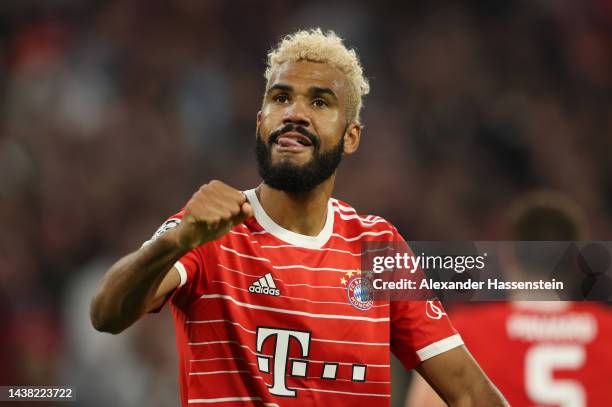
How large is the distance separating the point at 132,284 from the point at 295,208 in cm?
81

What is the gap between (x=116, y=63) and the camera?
7645 mm

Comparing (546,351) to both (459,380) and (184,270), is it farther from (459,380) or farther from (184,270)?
(184,270)

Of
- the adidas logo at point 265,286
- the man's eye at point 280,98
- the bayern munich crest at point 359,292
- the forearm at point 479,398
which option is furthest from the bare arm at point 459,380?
the man's eye at point 280,98

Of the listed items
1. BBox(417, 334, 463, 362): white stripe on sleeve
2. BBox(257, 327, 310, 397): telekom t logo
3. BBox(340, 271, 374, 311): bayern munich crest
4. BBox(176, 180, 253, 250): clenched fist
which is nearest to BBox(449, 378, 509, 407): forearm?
BBox(417, 334, 463, 362): white stripe on sleeve

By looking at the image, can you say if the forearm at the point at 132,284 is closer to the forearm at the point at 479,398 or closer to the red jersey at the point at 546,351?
the forearm at the point at 479,398

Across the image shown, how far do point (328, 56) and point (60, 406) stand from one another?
2850mm

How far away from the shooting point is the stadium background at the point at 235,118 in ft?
22.3

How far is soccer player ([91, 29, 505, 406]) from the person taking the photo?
286cm

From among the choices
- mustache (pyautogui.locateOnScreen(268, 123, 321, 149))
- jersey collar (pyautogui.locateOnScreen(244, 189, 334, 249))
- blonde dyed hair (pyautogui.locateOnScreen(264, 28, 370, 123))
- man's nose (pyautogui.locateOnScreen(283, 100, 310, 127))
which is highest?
blonde dyed hair (pyautogui.locateOnScreen(264, 28, 370, 123))

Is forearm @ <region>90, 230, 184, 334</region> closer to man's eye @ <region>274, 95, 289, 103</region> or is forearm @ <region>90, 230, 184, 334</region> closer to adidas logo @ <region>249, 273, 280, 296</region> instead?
adidas logo @ <region>249, 273, 280, 296</region>

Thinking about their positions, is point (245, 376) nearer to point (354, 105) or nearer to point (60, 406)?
point (354, 105)

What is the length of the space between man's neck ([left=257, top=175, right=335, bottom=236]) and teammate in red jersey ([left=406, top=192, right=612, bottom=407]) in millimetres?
1079

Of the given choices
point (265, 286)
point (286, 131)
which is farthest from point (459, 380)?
point (286, 131)

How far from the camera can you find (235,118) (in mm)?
7488
